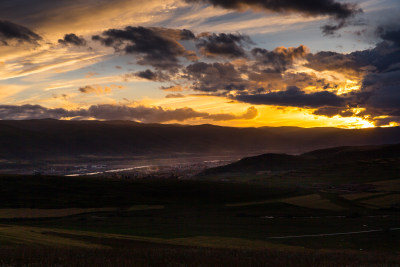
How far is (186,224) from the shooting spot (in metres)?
74.5

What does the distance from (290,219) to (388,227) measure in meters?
19.8

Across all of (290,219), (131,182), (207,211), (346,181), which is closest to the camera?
(290,219)

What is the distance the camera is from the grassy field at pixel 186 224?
87.7ft

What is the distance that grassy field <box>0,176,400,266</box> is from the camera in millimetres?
26734

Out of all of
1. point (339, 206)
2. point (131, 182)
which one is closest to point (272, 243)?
point (339, 206)

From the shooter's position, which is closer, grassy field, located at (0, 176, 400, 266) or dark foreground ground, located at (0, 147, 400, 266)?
dark foreground ground, located at (0, 147, 400, 266)

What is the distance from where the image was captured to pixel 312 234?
206 feet

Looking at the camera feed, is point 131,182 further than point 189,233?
Yes

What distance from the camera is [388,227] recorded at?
68.0 meters

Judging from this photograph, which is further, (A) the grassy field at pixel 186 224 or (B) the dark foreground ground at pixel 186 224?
(A) the grassy field at pixel 186 224

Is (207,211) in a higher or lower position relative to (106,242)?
lower

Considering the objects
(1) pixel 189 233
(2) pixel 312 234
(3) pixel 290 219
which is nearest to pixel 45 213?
(1) pixel 189 233

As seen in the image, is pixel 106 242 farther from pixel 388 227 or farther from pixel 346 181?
→ pixel 346 181

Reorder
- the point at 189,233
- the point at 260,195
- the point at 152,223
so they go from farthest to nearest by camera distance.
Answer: the point at 260,195, the point at 152,223, the point at 189,233
